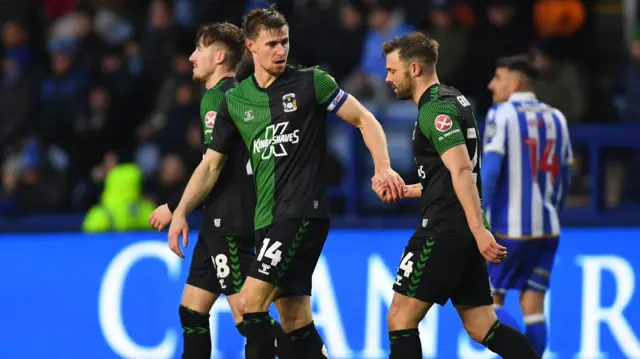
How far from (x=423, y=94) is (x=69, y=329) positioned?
466 centimetres

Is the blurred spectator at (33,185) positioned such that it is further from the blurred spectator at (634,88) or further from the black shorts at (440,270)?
the black shorts at (440,270)

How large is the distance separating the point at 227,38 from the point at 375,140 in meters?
1.34

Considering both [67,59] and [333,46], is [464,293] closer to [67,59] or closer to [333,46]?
[333,46]

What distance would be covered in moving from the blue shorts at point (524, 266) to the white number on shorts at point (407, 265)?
72.5 inches

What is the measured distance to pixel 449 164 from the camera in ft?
24.1

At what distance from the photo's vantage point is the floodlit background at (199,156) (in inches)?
423

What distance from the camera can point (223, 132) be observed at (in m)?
7.93

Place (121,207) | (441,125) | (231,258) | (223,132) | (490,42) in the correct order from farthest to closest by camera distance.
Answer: (490,42)
(121,207)
(231,258)
(223,132)
(441,125)

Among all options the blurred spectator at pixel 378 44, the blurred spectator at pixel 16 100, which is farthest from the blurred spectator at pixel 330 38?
the blurred spectator at pixel 16 100

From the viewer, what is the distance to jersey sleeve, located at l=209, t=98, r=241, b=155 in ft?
25.9

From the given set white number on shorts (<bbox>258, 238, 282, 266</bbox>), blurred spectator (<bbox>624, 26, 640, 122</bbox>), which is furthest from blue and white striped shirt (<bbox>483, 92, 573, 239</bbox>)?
blurred spectator (<bbox>624, 26, 640, 122</bbox>)

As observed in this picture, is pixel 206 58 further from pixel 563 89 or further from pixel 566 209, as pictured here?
pixel 563 89

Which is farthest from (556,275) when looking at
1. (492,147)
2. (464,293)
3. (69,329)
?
(69,329)

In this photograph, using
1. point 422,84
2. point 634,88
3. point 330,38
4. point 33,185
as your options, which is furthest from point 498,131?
point 33,185
